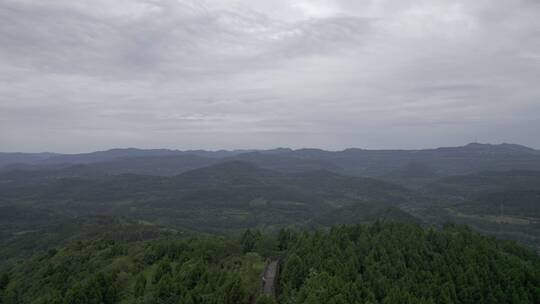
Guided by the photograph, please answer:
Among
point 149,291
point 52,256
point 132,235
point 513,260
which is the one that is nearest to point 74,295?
point 149,291

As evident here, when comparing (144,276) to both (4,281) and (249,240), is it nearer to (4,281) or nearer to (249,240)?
(249,240)

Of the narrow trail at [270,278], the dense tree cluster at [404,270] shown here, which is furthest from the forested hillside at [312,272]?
the narrow trail at [270,278]

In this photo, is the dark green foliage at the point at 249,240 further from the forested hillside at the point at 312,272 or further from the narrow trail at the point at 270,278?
the narrow trail at the point at 270,278

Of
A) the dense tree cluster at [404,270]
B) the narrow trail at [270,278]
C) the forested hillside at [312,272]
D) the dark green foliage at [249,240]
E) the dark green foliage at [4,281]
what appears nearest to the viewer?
the dense tree cluster at [404,270]

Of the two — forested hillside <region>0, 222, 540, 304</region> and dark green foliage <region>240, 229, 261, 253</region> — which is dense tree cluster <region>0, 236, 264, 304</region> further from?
dark green foliage <region>240, 229, 261, 253</region>

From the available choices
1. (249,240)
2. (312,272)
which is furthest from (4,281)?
(312,272)

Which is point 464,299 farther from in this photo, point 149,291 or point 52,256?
point 52,256

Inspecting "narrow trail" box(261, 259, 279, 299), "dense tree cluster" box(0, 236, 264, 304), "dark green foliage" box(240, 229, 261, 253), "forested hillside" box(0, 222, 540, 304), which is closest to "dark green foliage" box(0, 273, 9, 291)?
"dense tree cluster" box(0, 236, 264, 304)
